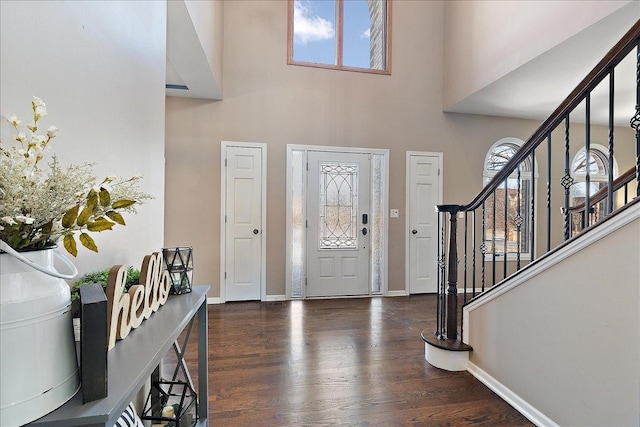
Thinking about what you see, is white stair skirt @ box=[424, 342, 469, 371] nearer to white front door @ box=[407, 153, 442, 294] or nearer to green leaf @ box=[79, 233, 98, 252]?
white front door @ box=[407, 153, 442, 294]

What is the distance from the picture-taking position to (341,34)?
446cm

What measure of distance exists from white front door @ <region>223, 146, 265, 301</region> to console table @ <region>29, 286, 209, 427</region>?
2.80 meters

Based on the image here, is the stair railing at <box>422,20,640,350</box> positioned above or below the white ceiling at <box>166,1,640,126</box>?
below

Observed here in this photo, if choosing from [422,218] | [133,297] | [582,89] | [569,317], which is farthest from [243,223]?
[582,89]

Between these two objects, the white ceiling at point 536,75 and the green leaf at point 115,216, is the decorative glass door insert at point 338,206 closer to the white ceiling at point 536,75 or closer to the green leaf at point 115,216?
the white ceiling at point 536,75

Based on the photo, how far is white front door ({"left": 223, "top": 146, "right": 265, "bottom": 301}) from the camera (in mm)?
4160

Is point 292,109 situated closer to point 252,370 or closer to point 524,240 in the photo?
point 252,370

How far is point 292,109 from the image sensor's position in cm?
428

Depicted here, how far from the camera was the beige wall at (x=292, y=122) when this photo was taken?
407 centimetres

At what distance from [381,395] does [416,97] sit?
3.95 meters

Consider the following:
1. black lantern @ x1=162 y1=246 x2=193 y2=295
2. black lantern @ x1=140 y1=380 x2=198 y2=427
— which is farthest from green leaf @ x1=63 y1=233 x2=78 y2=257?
black lantern @ x1=140 y1=380 x2=198 y2=427

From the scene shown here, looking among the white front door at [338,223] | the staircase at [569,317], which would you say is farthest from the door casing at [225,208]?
the staircase at [569,317]

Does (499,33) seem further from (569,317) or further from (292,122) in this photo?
(569,317)

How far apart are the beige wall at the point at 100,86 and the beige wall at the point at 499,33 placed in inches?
125
